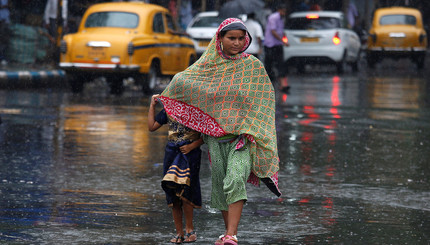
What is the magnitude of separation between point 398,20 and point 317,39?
5.49 m

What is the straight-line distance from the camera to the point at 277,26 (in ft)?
64.4

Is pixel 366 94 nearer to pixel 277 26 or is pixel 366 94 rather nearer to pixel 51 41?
pixel 277 26

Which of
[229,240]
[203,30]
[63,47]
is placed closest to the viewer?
[229,240]

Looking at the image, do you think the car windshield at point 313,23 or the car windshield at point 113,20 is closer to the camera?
the car windshield at point 113,20

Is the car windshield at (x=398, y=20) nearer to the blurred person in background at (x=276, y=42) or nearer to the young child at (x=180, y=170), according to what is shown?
the blurred person in background at (x=276, y=42)

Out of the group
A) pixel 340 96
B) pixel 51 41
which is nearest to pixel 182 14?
pixel 51 41

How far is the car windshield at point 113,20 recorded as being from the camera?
19.8 meters

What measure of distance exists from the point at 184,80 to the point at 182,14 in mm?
27886

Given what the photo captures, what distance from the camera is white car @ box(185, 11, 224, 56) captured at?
24.7m

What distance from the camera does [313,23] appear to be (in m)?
27.0

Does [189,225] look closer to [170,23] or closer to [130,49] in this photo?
[130,49]

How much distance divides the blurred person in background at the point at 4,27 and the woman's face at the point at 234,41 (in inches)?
696

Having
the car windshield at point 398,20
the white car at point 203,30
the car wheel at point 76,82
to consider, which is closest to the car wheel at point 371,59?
the car windshield at point 398,20

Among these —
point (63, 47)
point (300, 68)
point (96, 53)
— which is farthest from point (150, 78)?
point (300, 68)
